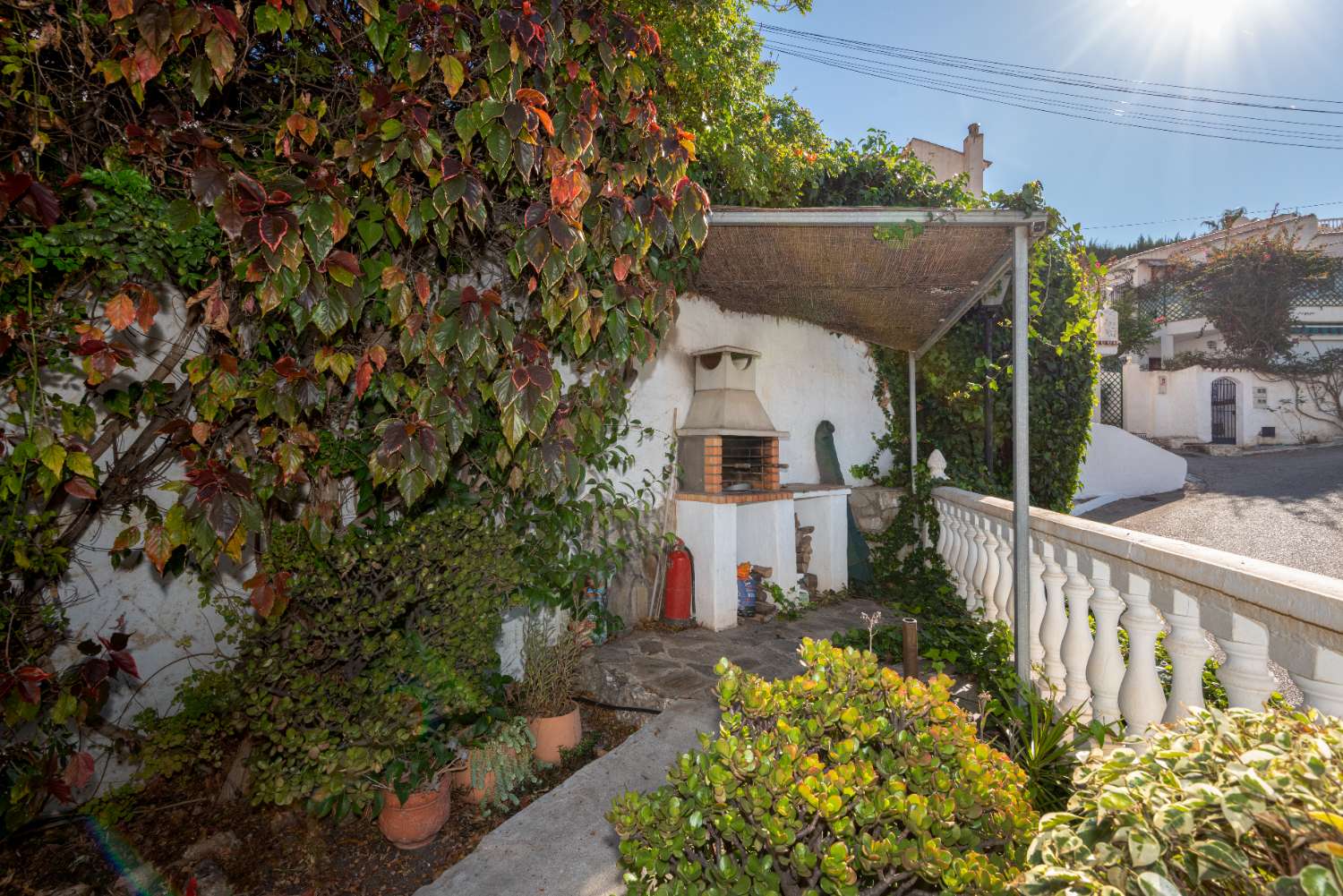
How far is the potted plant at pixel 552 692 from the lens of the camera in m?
2.66

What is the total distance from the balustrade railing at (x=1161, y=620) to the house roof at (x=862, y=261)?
1.41 meters

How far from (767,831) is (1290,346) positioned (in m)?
24.0

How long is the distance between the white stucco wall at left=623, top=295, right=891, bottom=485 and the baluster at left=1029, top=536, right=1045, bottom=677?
2.43m

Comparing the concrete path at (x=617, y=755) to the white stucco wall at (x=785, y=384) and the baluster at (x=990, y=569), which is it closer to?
the baluster at (x=990, y=569)

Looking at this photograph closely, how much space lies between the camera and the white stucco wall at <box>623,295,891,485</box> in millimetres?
4324

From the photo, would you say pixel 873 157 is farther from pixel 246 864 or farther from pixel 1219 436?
pixel 1219 436

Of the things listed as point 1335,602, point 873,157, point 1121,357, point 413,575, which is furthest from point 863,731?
point 1121,357

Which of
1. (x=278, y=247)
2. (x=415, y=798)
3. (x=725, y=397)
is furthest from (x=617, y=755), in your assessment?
(x=725, y=397)

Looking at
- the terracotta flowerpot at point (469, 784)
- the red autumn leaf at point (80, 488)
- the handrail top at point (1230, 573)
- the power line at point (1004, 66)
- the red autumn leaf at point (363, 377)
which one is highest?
the power line at point (1004, 66)

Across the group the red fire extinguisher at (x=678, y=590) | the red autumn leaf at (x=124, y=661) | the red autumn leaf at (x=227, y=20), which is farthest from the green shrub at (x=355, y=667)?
the red fire extinguisher at (x=678, y=590)

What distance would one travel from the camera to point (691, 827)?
1.13 m

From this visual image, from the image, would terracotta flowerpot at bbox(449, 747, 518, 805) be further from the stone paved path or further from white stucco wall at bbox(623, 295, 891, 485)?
white stucco wall at bbox(623, 295, 891, 485)

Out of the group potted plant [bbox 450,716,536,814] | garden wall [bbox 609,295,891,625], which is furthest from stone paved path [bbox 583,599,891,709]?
potted plant [bbox 450,716,536,814]

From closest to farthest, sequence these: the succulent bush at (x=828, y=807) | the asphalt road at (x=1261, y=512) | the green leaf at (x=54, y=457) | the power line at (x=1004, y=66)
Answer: the succulent bush at (x=828, y=807) → the green leaf at (x=54, y=457) → the asphalt road at (x=1261, y=512) → the power line at (x=1004, y=66)
